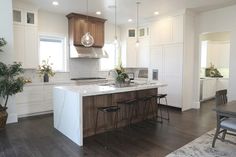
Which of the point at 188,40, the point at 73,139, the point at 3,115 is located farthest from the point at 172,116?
the point at 3,115

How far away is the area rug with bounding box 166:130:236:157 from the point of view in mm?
2879

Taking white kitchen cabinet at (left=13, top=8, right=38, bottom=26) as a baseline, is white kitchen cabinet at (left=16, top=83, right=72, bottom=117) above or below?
below

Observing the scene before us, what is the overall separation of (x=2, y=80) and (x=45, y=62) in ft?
6.08

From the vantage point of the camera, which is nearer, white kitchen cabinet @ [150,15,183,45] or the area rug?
the area rug

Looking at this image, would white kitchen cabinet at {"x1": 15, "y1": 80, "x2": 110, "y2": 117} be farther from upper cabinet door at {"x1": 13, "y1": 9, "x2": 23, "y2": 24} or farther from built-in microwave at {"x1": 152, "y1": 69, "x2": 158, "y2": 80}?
built-in microwave at {"x1": 152, "y1": 69, "x2": 158, "y2": 80}

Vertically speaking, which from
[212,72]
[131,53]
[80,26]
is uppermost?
[80,26]

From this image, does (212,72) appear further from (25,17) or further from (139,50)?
(25,17)

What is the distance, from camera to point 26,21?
5.00 m

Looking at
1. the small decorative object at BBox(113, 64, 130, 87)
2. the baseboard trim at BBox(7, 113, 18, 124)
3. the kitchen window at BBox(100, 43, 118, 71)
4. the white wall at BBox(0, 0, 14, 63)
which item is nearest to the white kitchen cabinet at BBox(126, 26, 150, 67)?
the kitchen window at BBox(100, 43, 118, 71)

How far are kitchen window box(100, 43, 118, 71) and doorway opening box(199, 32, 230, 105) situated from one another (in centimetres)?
369

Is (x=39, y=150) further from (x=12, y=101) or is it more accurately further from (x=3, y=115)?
(x=12, y=101)

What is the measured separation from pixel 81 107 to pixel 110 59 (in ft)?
15.0

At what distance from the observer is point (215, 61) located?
8.15 meters

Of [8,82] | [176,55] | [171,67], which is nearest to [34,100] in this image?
[8,82]
